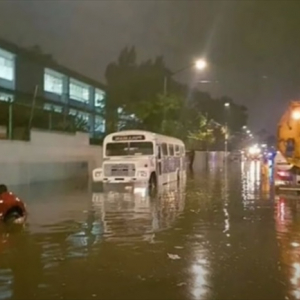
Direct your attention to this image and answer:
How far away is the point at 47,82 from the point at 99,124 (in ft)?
19.9

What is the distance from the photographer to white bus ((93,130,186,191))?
27.3 meters

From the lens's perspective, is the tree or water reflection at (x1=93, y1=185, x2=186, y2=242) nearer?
water reflection at (x1=93, y1=185, x2=186, y2=242)

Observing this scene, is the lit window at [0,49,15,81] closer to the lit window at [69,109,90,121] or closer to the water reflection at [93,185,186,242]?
the lit window at [69,109,90,121]

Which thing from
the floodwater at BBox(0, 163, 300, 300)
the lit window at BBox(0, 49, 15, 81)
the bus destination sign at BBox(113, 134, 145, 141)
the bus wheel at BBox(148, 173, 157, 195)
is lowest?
the floodwater at BBox(0, 163, 300, 300)

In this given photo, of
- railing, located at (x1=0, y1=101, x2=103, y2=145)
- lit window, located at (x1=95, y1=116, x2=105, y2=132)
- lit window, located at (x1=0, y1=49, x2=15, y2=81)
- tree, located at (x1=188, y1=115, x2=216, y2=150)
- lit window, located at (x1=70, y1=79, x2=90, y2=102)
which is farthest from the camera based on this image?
tree, located at (x1=188, y1=115, x2=216, y2=150)

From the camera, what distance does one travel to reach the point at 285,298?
26.1 feet

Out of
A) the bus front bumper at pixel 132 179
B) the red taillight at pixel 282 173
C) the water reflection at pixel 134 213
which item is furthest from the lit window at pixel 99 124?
the red taillight at pixel 282 173

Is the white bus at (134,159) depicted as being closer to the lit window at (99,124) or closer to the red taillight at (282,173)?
the red taillight at (282,173)

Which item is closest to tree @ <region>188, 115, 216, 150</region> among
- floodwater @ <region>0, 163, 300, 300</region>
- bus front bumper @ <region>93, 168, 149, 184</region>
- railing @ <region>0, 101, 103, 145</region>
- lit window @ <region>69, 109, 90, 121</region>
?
lit window @ <region>69, 109, 90, 121</region>

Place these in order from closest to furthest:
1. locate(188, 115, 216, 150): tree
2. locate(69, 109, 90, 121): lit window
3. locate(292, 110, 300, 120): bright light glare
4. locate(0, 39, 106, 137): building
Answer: locate(292, 110, 300, 120): bright light glare
locate(69, 109, 90, 121): lit window
locate(0, 39, 106, 137): building
locate(188, 115, 216, 150): tree

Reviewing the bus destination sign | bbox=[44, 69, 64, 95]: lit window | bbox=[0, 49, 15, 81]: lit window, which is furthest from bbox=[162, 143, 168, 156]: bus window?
bbox=[44, 69, 64, 95]: lit window

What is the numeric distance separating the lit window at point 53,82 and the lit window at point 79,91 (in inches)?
78.6

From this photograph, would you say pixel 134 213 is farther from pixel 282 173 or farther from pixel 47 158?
pixel 47 158

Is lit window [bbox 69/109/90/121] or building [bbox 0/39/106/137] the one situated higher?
building [bbox 0/39/106/137]
